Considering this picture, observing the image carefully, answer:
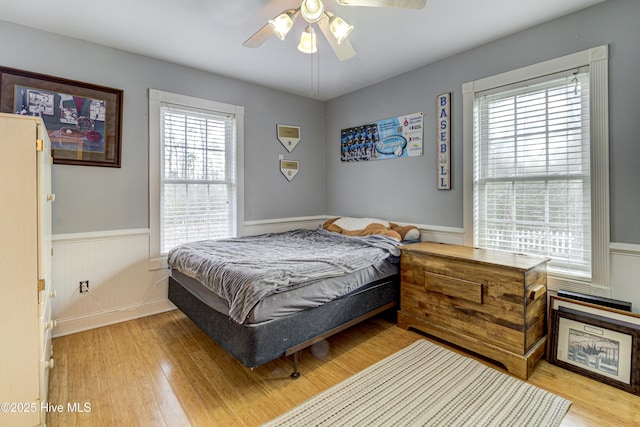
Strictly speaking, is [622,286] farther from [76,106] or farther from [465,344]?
[76,106]

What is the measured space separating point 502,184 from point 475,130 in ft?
1.80

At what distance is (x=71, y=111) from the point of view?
253 centimetres

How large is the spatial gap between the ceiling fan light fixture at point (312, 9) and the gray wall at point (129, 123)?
6.05ft

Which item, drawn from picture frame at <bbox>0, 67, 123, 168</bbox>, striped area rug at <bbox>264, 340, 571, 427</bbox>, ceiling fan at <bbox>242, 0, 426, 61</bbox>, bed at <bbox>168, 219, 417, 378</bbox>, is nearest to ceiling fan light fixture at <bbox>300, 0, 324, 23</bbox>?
ceiling fan at <bbox>242, 0, 426, 61</bbox>

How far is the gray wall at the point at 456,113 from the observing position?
6.65 ft

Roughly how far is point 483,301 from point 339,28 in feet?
6.74

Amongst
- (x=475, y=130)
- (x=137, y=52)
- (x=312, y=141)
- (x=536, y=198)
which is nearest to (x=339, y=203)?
(x=312, y=141)

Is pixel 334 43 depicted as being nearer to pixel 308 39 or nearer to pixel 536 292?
pixel 308 39

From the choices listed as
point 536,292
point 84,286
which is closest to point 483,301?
point 536,292

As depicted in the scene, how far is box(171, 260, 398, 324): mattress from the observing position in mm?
1787

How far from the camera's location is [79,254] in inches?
102

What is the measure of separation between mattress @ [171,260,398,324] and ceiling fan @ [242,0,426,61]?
160 centimetres

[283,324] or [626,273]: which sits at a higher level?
[626,273]

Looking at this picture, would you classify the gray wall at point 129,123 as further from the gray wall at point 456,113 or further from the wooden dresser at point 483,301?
the wooden dresser at point 483,301
